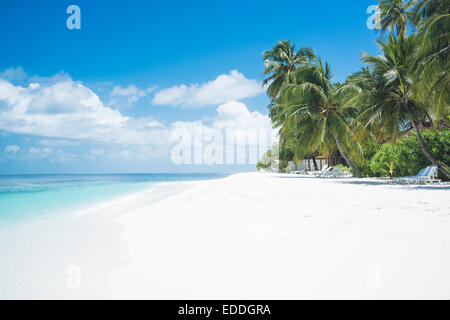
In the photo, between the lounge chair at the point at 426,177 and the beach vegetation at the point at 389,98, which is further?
the lounge chair at the point at 426,177

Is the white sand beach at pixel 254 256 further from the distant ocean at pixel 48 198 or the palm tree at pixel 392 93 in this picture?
the palm tree at pixel 392 93

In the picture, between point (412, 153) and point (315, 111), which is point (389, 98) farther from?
point (315, 111)

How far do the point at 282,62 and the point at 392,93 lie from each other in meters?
12.5

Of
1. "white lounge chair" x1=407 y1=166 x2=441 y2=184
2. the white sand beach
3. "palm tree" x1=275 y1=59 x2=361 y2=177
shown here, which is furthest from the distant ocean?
"white lounge chair" x1=407 y1=166 x2=441 y2=184

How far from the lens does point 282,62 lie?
915 inches

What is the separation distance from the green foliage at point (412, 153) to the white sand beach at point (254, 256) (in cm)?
702

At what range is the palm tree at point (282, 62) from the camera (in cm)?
2277

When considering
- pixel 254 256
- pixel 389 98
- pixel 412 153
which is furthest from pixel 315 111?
pixel 254 256

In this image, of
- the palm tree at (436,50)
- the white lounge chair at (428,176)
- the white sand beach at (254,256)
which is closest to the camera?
the white sand beach at (254,256)

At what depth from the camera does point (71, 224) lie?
285 inches

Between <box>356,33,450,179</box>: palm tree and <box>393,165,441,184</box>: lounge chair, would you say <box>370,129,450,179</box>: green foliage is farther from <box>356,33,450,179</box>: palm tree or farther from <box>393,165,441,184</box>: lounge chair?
<box>393,165,441,184</box>: lounge chair

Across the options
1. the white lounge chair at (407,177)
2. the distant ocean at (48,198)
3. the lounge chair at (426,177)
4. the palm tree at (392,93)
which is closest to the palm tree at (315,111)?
the palm tree at (392,93)
